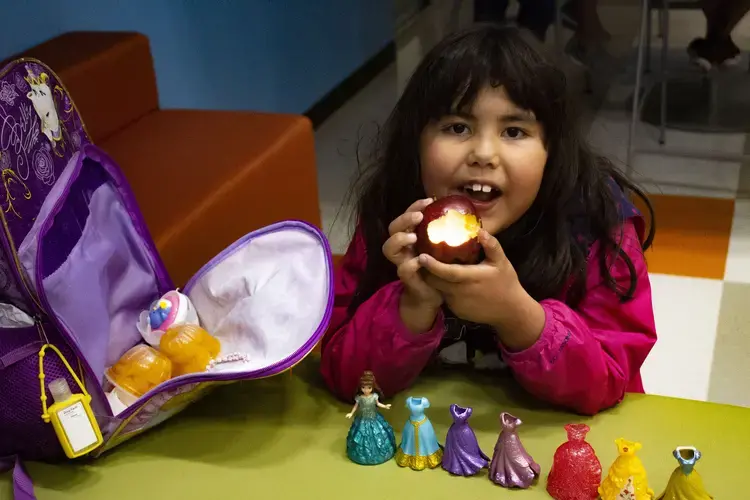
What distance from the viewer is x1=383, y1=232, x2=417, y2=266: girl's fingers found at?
0.73 m

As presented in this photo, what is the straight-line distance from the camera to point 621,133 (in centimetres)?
257

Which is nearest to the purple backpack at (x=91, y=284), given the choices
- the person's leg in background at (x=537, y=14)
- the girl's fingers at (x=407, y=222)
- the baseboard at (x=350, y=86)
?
the girl's fingers at (x=407, y=222)

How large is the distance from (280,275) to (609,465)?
1.25ft

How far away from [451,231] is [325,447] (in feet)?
0.80

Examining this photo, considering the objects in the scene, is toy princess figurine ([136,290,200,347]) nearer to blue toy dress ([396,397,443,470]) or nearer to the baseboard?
blue toy dress ([396,397,443,470])

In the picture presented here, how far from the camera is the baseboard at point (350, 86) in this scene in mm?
2889

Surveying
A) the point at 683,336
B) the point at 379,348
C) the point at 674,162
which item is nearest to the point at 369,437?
the point at 379,348

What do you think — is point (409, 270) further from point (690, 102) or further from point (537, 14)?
point (690, 102)

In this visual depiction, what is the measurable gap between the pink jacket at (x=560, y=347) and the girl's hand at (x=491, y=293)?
2cm

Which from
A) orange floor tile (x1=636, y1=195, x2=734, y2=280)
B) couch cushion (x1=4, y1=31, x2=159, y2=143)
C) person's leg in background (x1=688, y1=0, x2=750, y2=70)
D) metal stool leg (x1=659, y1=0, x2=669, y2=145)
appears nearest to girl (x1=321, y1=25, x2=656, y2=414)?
couch cushion (x1=4, y1=31, x2=159, y2=143)

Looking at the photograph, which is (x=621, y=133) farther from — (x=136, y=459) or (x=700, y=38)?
(x=136, y=459)

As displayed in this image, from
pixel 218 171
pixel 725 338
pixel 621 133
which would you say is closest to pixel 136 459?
pixel 218 171

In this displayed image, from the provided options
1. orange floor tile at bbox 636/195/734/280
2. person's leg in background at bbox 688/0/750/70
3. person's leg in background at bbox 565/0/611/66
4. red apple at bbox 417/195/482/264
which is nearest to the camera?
red apple at bbox 417/195/482/264

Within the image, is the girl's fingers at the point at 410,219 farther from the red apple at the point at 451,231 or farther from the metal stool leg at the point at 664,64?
the metal stool leg at the point at 664,64
